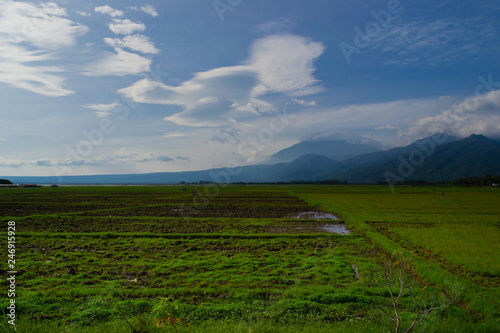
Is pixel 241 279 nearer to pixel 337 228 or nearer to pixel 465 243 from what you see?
pixel 465 243

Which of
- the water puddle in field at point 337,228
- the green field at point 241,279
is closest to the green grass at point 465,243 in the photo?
the green field at point 241,279

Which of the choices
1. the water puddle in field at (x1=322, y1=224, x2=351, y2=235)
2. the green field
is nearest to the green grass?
the green field

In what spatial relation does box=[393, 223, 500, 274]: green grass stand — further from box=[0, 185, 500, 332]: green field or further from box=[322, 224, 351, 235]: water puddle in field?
box=[322, 224, 351, 235]: water puddle in field

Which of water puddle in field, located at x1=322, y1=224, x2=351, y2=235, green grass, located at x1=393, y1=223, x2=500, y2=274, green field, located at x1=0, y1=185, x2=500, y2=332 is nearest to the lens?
green field, located at x1=0, y1=185, x2=500, y2=332

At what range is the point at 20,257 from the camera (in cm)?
1271

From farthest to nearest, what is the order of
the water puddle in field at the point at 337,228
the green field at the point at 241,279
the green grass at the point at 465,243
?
1. the water puddle in field at the point at 337,228
2. the green grass at the point at 465,243
3. the green field at the point at 241,279

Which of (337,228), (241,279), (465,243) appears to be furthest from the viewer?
(337,228)

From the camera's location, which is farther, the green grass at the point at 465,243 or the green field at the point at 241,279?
the green grass at the point at 465,243

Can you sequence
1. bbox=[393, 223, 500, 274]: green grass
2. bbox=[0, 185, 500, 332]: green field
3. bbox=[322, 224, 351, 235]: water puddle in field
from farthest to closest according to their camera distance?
bbox=[322, 224, 351, 235]: water puddle in field → bbox=[393, 223, 500, 274]: green grass → bbox=[0, 185, 500, 332]: green field

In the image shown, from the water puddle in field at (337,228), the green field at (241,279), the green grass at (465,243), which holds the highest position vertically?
the green field at (241,279)

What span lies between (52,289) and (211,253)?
6748 millimetres

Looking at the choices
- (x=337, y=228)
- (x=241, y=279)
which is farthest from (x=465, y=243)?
(x=241, y=279)

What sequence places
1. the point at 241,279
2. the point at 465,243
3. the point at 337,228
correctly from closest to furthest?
the point at 241,279, the point at 465,243, the point at 337,228

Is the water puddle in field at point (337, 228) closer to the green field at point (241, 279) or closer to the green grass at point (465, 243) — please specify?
the green field at point (241, 279)
